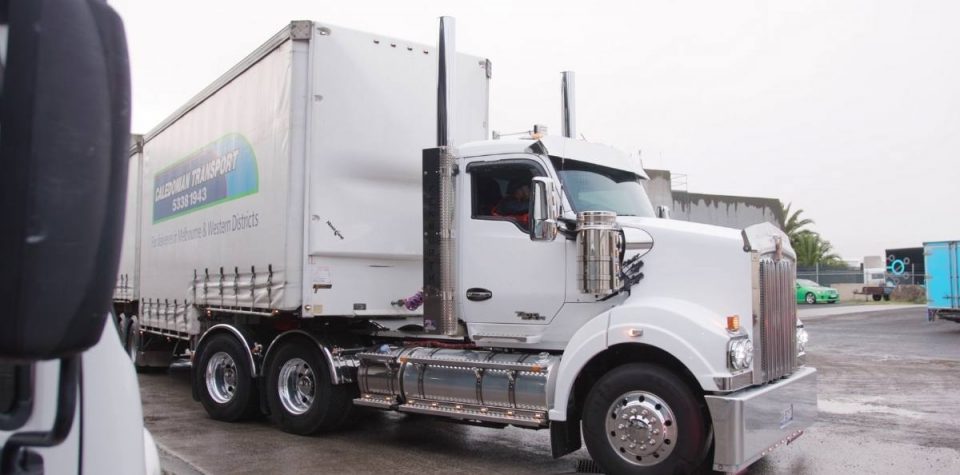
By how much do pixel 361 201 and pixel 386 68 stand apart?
142cm

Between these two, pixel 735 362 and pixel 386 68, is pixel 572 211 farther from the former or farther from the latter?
pixel 386 68

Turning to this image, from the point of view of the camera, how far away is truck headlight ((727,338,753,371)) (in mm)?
5535

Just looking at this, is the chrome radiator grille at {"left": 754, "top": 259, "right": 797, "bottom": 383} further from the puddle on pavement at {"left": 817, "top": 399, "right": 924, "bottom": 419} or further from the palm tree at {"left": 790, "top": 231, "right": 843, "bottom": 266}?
the palm tree at {"left": 790, "top": 231, "right": 843, "bottom": 266}

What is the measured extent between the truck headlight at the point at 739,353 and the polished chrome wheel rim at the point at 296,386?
4375mm

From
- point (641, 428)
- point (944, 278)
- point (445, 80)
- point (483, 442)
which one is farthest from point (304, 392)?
point (944, 278)

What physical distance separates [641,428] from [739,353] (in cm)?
89

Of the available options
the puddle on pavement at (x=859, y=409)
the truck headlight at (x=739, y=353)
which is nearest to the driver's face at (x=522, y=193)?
the truck headlight at (x=739, y=353)

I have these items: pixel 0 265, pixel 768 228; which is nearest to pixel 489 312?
pixel 768 228

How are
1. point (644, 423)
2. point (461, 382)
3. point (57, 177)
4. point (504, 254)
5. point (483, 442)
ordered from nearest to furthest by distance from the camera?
point (57, 177) < point (644, 423) < point (461, 382) < point (504, 254) < point (483, 442)

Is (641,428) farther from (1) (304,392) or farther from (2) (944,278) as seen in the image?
(2) (944,278)

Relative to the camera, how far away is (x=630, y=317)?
19.4 ft

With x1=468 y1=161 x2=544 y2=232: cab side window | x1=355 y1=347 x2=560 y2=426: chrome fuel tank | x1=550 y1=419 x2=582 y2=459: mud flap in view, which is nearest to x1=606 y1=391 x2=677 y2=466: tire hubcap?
x1=550 y1=419 x2=582 y2=459: mud flap

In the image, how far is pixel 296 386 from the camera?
8352 mm

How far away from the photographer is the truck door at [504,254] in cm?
677
